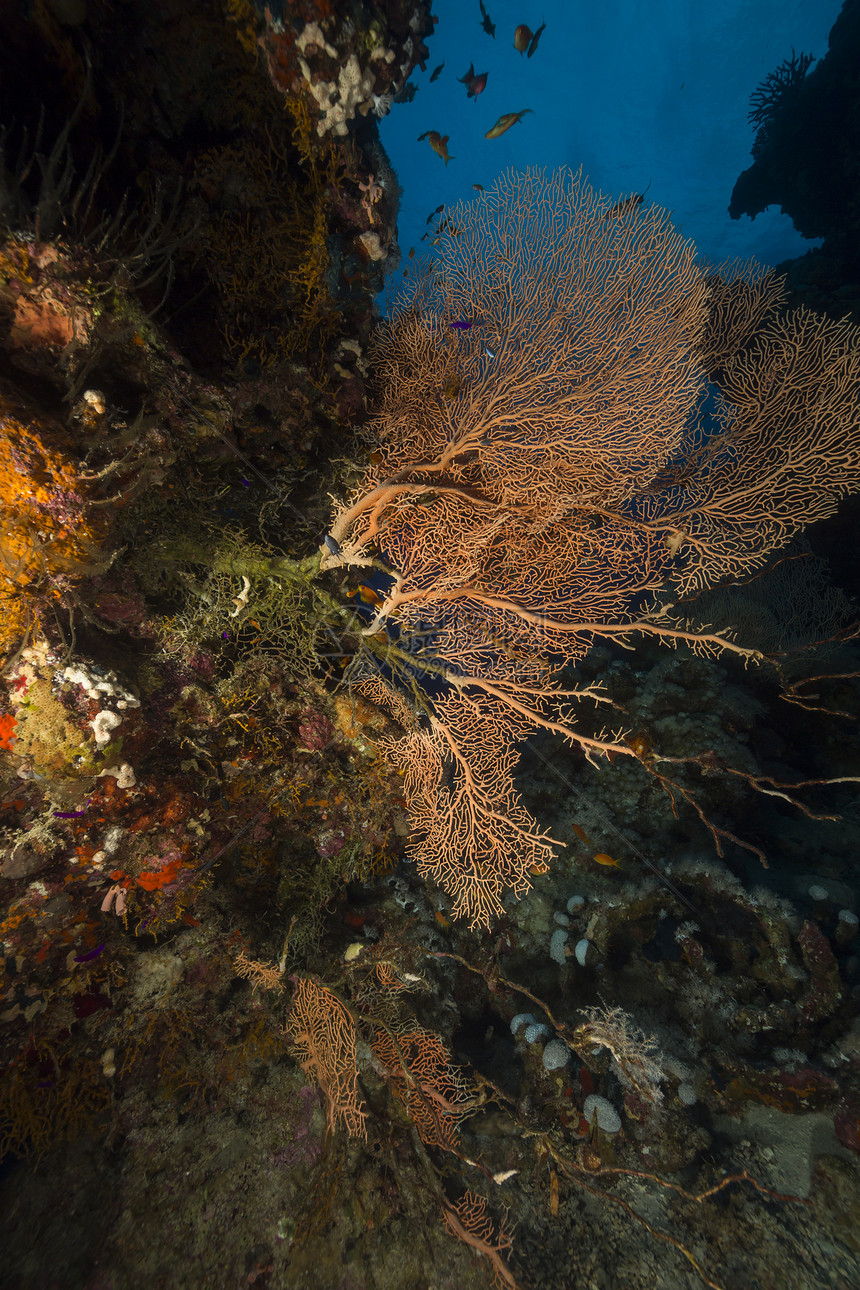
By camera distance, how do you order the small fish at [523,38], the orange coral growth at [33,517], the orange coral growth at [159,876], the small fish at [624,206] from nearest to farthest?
1. the orange coral growth at [33,517]
2. the orange coral growth at [159,876]
3. the small fish at [624,206]
4. the small fish at [523,38]

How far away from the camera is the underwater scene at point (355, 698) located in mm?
2625

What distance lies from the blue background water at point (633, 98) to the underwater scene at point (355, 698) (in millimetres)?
34967

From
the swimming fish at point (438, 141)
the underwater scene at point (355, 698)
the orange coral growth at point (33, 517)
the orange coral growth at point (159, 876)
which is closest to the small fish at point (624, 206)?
the underwater scene at point (355, 698)

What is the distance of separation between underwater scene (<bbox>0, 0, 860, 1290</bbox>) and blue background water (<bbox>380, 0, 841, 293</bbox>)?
35.0 meters

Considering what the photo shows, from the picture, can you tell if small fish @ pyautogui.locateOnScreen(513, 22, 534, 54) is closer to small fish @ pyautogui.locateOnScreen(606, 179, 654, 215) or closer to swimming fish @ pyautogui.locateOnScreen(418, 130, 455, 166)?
swimming fish @ pyautogui.locateOnScreen(418, 130, 455, 166)

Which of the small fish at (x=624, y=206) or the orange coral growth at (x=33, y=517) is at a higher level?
the small fish at (x=624, y=206)

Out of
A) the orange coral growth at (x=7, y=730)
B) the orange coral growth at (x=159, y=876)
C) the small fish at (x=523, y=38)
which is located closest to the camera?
the orange coral growth at (x=7, y=730)

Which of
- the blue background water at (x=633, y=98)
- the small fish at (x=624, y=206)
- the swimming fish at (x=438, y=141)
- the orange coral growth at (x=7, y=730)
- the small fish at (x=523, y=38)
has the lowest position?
the orange coral growth at (x=7, y=730)

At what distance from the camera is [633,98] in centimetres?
3706

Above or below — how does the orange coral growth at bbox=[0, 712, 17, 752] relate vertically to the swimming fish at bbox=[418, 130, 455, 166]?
below

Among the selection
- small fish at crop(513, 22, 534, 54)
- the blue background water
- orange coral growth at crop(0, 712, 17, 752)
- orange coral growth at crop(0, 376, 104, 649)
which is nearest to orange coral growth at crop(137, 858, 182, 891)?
orange coral growth at crop(0, 712, 17, 752)

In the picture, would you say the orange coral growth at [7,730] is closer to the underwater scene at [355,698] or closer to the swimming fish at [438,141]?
A: the underwater scene at [355,698]

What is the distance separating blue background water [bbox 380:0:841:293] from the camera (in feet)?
104

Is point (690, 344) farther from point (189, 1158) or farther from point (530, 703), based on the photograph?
point (189, 1158)
